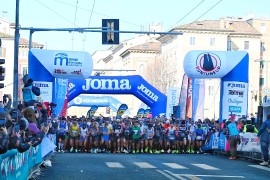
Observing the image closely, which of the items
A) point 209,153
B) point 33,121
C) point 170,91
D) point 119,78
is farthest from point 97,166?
point 170,91

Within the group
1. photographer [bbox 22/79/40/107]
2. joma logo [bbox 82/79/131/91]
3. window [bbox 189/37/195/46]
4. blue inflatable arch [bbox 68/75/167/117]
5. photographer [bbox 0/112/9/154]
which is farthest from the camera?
window [bbox 189/37/195/46]

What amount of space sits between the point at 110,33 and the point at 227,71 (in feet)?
17.8

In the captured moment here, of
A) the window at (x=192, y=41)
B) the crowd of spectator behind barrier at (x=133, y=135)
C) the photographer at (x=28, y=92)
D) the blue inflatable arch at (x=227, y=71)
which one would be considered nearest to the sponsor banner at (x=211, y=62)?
the blue inflatable arch at (x=227, y=71)

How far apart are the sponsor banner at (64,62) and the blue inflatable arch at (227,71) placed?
452 cm

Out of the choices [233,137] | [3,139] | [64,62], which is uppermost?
[64,62]

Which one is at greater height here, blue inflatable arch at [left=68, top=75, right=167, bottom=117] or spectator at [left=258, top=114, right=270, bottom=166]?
blue inflatable arch at [left=68, top=75, right=167, bottom=117]

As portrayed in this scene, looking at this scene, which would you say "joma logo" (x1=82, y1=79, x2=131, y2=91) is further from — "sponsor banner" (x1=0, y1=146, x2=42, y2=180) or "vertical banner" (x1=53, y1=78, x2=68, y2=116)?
"sponsor banner" (x1=0, y1=146, x2=42, y2=180)

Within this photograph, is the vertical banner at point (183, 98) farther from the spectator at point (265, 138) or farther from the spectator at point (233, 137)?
the spectator at point (265, 138)

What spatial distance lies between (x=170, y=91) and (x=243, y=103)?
615 inches

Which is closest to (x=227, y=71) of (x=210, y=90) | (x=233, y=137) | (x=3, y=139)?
(x=233, y=137)

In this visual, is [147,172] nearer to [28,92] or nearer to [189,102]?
[28,92]

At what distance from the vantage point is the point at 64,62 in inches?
1332

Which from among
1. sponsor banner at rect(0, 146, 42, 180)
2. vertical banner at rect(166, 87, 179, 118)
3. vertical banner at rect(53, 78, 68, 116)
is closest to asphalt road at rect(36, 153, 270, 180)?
sponsor banner at rect(0, 146, 42, 180)

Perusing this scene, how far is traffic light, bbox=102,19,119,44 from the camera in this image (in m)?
33.9
